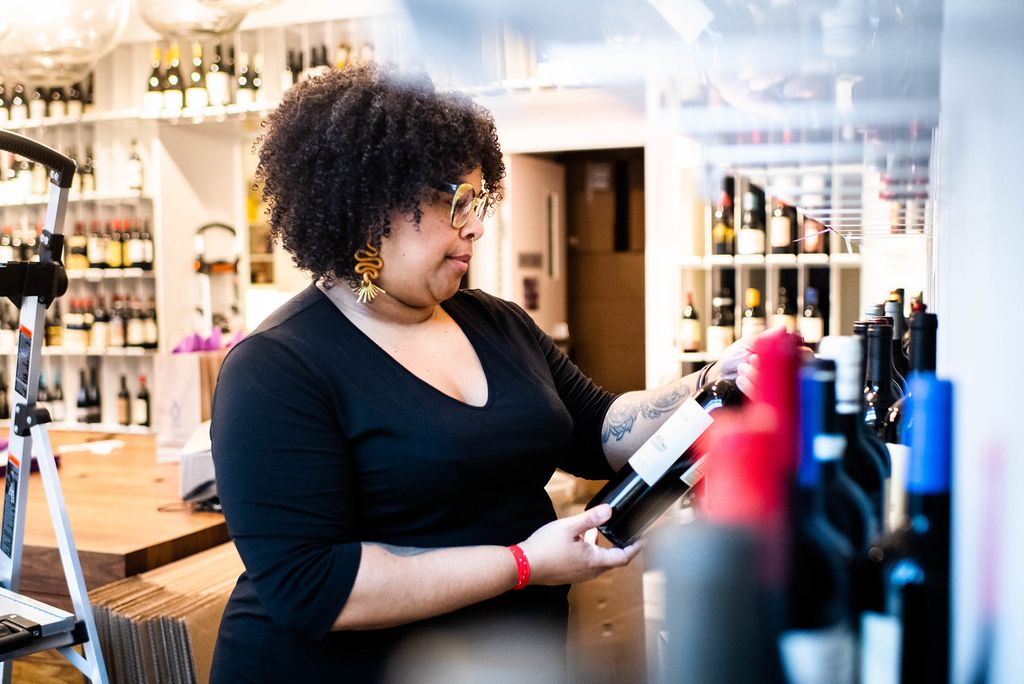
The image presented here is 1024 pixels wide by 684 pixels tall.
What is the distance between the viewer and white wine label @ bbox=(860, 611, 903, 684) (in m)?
0.48

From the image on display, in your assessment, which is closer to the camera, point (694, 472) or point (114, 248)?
point (694, 472)

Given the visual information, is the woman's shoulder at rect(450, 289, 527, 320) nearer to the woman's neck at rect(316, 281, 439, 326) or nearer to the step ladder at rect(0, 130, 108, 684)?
the woman's neck at rect(316, 281, 439, 326)

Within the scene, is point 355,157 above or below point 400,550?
above

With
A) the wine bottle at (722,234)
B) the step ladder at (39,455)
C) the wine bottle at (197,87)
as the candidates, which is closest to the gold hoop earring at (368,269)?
the step ladder at (39,455)

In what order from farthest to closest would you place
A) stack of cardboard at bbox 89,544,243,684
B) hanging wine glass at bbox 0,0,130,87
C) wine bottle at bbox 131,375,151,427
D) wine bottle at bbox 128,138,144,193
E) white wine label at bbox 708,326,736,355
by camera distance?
wine bottle at bbox 131,375,151,427 < wine bottle at bbox 128,138,144,193 < white wine label at bbox 708,326,736,355 < hanging wine glass at bbox 0,0,130,87 < stack of cardboard at bbox 89,544,243,684

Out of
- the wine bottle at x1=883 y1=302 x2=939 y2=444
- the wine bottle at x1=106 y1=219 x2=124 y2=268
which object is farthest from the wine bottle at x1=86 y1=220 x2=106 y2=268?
the wine bottle at x1=883 y1=302 x2=939 y2=444

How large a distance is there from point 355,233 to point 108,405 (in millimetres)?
4803

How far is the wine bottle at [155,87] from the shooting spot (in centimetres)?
496

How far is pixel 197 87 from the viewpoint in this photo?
4.79 m

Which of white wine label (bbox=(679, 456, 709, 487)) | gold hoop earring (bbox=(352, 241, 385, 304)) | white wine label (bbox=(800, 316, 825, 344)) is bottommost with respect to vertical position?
white wine label (bbox=(800, 316, 825, 344))

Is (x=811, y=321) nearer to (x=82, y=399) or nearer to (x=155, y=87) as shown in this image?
(x=155, y=87)

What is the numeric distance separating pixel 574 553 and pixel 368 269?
0.40 meters

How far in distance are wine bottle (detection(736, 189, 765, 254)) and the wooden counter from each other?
88.5 inches

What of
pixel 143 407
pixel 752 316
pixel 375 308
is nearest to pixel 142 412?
pixel 143 407
